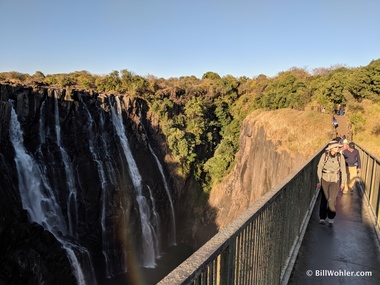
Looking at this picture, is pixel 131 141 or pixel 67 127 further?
pixel 131 141

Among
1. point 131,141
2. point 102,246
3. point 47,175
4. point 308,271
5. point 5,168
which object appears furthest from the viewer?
point 131,141

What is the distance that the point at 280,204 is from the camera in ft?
14.2

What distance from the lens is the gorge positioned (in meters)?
17.5

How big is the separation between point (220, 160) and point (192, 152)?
3506mm

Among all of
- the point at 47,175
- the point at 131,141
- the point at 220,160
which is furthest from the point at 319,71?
the point at 47,175

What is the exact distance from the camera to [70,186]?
23.1 metres

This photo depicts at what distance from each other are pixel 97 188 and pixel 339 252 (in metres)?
21.3

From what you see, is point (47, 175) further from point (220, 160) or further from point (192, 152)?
point (220, 160)

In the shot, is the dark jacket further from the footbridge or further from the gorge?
the gorge

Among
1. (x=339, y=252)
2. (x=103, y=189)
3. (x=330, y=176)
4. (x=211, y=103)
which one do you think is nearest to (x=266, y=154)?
(x=103, y=189)

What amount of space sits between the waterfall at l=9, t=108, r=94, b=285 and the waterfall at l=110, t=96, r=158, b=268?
7.64m

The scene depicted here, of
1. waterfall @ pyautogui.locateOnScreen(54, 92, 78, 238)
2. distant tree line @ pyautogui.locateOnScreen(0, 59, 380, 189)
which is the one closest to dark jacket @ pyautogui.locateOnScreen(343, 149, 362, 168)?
waterfall @ pyautogui.locateOnScreen(54, 92, 78, 238)

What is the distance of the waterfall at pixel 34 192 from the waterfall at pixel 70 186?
3.20 feet

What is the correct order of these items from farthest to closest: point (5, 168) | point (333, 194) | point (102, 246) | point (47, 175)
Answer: point (102, 246)
point (47, 175)
point (5, 168)
point (333, 194)
